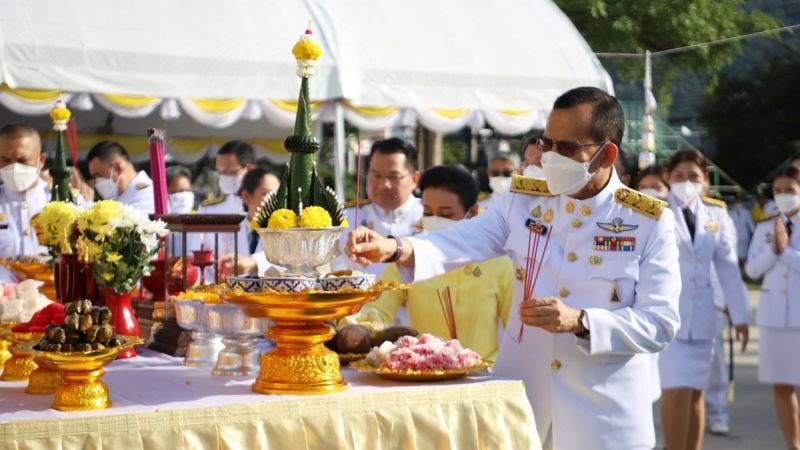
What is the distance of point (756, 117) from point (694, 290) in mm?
20590

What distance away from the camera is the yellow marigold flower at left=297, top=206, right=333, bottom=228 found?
117 inches

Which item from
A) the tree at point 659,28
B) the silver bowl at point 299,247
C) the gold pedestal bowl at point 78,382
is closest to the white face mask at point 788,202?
the silver bowl at point 299,247

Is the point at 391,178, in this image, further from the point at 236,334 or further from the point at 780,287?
the point at 780,287

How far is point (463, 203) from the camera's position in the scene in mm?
4797

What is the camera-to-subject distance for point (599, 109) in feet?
10.7

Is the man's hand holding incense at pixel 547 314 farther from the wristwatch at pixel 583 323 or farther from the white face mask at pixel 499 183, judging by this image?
the white face mask at pixel 499 183

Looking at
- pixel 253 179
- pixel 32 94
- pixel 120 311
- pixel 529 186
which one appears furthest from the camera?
pixel 32 94

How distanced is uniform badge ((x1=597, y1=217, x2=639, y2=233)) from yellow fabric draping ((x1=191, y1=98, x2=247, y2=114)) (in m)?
6.96

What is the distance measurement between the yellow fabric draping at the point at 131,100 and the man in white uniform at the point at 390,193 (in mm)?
3743

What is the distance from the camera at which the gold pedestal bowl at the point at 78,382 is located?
110 inches

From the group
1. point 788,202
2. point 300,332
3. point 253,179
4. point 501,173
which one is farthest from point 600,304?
point 501,173

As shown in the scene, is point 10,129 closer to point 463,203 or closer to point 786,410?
point 463,203

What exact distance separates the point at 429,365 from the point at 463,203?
1.68 metres

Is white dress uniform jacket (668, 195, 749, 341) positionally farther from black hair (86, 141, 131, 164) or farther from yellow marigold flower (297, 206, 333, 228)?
yellow marigold flower (297, 206, 333, 228)
